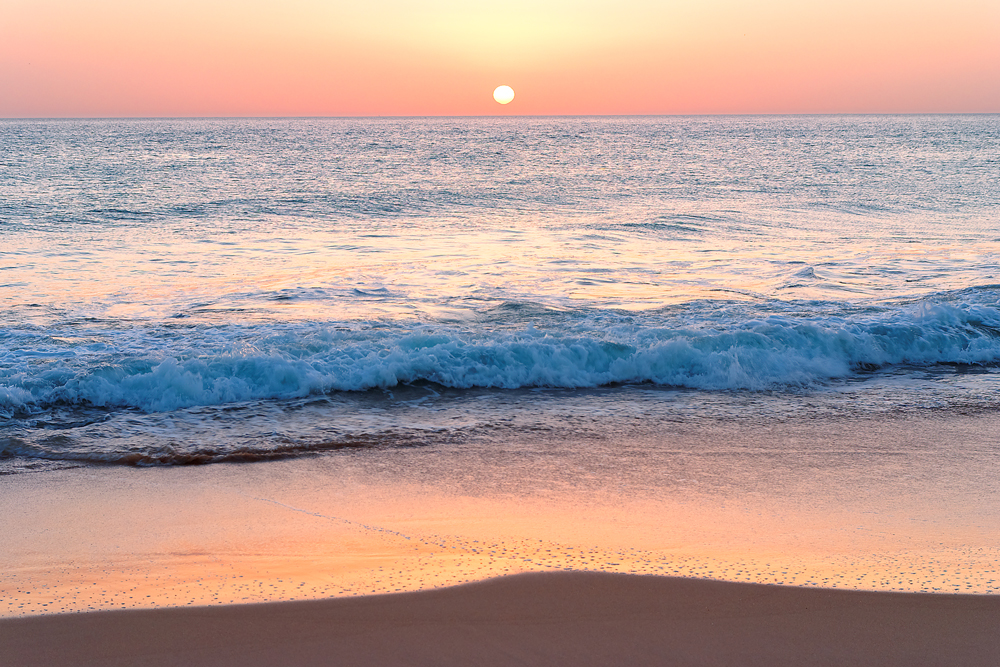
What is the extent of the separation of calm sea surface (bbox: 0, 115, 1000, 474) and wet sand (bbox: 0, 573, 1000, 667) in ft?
8.31

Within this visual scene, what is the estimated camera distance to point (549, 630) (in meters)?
3.37

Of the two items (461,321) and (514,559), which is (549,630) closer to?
(514,559)

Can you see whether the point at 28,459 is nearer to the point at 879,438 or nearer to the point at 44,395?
the point at 44,395

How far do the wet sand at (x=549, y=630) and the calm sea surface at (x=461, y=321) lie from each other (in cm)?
253

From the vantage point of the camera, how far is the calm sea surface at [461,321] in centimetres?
691

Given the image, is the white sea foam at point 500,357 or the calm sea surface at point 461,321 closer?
the calm sea surface at point 461,321

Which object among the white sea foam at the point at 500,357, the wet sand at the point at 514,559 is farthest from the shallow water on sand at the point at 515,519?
the white sea foam at the point at 500,357

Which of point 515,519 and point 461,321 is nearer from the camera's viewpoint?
point 515,519

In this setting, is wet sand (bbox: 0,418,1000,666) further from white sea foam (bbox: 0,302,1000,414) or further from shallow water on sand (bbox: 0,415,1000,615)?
white sea foam (bbox: 0,302,1000,414)

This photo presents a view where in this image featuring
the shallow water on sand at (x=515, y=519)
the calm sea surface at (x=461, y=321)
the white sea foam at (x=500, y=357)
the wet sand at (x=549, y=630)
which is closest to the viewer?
the wet sand at (x=549, y=630)

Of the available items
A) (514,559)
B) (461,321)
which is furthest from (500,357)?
(514,559)

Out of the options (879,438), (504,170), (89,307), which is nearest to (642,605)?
(879,438)

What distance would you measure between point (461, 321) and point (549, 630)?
680 centimetres

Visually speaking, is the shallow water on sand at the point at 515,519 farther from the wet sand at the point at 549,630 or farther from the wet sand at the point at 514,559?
the wet sand at the point at 549,630
